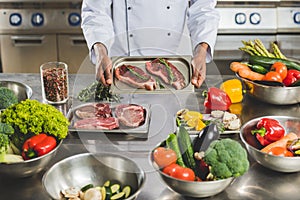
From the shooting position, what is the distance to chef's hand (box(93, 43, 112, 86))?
6.21 ft

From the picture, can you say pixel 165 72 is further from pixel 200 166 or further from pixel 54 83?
pixel 200 166

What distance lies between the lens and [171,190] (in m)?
1.44

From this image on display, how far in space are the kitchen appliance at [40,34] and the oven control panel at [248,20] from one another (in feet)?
2.87

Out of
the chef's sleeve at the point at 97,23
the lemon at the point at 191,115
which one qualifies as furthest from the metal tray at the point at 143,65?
the chef's sleeve at the point at 97,23

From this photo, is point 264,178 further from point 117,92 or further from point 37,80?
point 37,80

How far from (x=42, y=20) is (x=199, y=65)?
1390 mm

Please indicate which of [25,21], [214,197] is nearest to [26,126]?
[214,197]

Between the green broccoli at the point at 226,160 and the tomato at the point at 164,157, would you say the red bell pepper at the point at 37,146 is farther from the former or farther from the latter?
the green broccoli at the point at 226,160

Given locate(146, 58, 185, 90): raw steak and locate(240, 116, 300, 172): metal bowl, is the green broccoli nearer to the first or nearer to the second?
locate(240, 116, 300, 172): metal bowl

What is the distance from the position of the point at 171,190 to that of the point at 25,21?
1.99 meters

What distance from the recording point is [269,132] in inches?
62.5

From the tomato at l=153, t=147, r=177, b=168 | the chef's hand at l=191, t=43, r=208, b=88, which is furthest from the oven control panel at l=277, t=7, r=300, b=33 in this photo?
the tomato at l=153, t=147, r=177, b=168

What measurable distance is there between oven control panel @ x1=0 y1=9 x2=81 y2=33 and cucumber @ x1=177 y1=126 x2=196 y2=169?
5.71ft

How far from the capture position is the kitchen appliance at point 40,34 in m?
3.07
